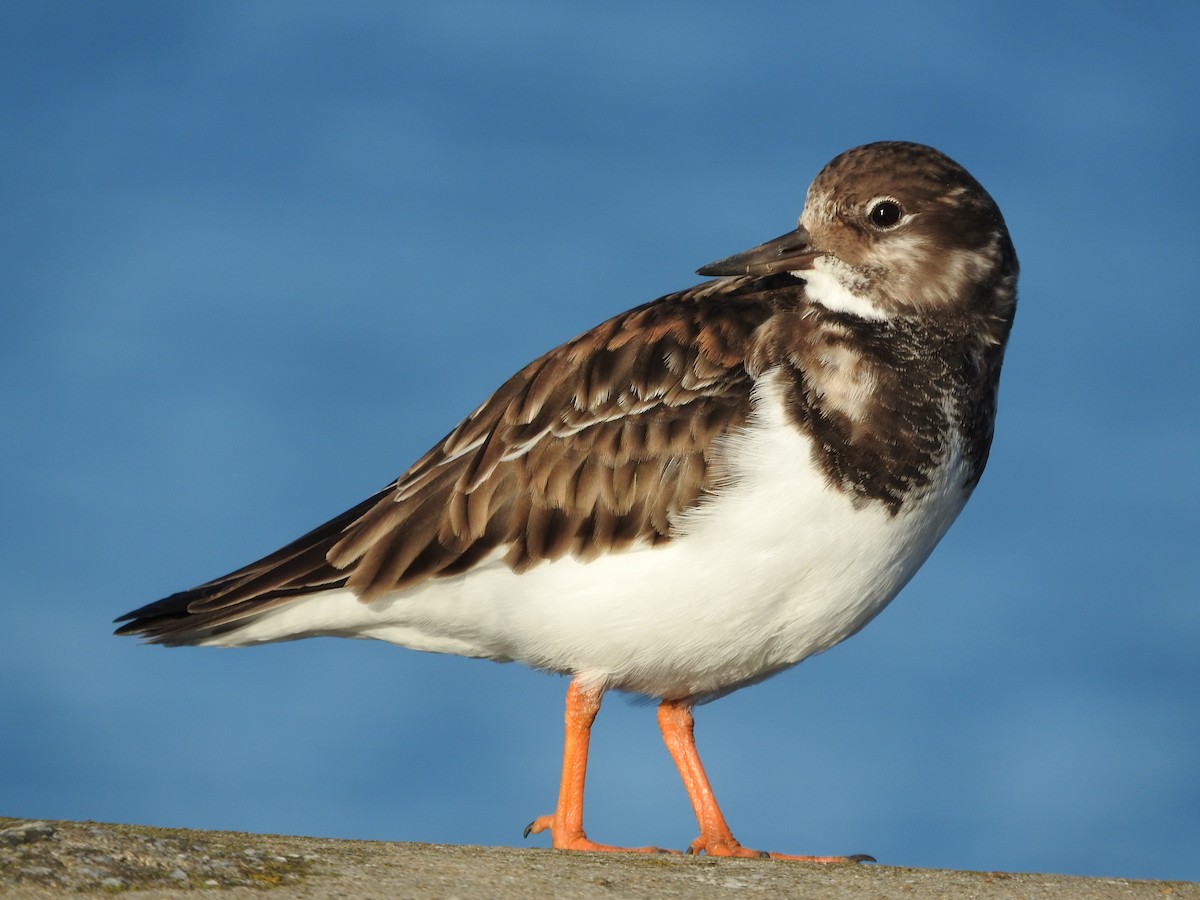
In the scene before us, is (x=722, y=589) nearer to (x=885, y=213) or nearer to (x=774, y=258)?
(x=774, y=258)

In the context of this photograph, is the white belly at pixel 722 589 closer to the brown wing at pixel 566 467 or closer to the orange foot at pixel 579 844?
the brown wing at pixel 566 467

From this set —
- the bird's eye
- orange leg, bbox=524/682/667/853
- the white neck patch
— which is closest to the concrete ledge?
orange leg, bbox=524/682/667/853

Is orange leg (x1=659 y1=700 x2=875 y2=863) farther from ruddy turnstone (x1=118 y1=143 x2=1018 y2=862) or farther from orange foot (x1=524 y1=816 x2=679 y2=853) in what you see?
orange foot (x1=524 y1=816 x2=679 y2=853)

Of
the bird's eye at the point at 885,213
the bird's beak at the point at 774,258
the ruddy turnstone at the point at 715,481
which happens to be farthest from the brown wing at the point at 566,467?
the bird's eye at the point at 885,213

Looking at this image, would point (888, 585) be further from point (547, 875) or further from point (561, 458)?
point (547, 875)

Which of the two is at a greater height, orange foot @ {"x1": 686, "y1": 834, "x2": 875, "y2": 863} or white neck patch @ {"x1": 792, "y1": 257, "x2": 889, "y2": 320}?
white neck patch @ {"x1": 792, "y1": 257, "x2": 889, "y2": 320}

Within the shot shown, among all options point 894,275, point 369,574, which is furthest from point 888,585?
point 369,574

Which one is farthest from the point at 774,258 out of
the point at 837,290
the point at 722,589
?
the point at 722,589
